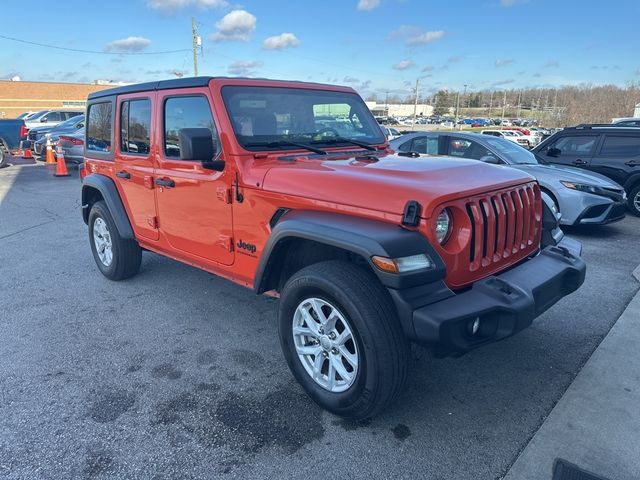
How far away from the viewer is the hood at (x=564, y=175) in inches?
277

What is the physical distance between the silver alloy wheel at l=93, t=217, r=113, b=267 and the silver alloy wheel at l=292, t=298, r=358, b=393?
9.85ft

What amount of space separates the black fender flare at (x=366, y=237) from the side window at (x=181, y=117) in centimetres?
101

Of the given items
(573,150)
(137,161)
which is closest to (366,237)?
(137,161)

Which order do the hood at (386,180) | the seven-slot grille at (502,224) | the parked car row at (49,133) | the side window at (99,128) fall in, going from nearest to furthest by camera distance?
the hood at (386,180), the seven-slot grille at (502,224), the side window at (99,128), the parked car row at (49,133)

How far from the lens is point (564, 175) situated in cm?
715

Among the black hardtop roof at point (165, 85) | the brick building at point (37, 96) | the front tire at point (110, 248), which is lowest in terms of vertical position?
the front tire at point (110, 248)

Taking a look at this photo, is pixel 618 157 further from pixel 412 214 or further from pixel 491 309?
pixel 412 214

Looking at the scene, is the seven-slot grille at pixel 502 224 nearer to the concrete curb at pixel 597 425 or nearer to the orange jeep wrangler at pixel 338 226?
the orange jeep wrangler at pixel 338 226

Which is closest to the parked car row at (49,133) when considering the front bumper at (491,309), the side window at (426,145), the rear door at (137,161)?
the side window at (426,145)

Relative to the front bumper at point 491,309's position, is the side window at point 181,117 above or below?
above

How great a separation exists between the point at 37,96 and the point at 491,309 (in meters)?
61.0

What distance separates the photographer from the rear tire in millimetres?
8445

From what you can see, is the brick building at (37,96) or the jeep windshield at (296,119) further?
the brick building at (37,96)

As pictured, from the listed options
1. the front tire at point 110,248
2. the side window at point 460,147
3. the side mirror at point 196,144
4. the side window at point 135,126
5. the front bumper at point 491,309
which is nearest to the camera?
the front bumper at point 491,309
